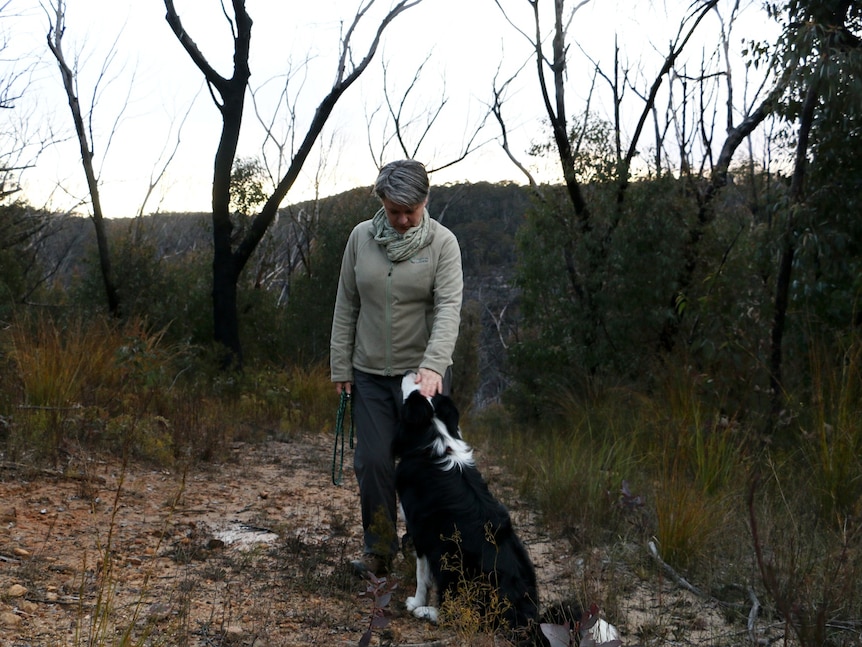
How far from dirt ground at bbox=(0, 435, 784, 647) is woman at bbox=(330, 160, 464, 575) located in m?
0.49

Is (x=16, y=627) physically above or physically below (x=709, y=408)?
below

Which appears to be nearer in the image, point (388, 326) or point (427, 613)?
point (427, 613)

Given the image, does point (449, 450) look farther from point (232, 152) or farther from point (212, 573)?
point (232, 152)

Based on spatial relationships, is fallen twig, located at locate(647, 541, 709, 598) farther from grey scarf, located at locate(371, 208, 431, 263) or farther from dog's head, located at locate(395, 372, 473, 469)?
grey scarf, located at locate(371, 208, 431, 263)

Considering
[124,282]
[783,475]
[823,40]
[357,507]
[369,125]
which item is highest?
[369,125]

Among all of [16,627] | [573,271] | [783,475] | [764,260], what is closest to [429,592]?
[16,627]

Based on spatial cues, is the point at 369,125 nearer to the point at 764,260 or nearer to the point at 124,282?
the point at 124,282

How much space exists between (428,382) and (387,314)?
55 cm

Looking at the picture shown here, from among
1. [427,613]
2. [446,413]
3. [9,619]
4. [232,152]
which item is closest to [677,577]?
[427,613]

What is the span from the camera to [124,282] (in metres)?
15.7

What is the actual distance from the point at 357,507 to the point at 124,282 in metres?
11.0

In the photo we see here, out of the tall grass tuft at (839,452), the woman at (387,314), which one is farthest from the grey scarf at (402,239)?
the tall grass tuft at (839,452)

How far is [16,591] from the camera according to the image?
3.63m

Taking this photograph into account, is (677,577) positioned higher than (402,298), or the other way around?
(402,298)
